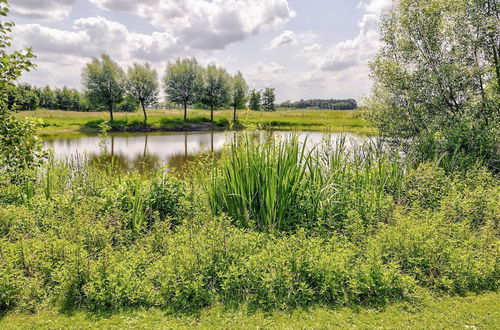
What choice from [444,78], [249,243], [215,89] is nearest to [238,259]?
[249,243]

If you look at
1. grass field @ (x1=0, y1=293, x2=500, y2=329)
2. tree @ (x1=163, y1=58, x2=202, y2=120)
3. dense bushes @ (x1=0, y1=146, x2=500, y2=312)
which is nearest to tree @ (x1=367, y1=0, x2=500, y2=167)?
dense bushes @ (x1=0, y1=146, x2=500, y2=312)

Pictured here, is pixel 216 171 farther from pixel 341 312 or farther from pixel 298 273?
pixel 341 312

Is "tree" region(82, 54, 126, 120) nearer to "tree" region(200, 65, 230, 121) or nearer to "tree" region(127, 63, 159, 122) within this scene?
"tree" region(127, 63, 159, 122)

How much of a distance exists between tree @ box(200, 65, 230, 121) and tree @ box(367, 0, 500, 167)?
52070 mm

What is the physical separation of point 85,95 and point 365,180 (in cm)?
5967

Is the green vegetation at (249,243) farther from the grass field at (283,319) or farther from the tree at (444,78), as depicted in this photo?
the tree at (444,78)

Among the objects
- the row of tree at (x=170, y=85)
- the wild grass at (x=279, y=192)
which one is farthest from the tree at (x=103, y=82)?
the wild grass at (x=279, y=192)

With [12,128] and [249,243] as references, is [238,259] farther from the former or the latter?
[12,128]

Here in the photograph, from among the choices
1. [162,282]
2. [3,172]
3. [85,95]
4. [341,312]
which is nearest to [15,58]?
[3,172]

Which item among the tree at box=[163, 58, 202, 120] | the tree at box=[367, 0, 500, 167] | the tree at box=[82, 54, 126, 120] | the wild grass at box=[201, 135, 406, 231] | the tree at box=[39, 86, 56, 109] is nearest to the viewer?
the wild grass at box=[201, 135, 406, 231]

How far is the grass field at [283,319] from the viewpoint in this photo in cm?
360

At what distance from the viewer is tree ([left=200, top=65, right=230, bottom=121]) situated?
62.7 meters

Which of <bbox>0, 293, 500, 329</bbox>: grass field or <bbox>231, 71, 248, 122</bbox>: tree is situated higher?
<bbox>231, 71, 248, 122</bbox>: tree

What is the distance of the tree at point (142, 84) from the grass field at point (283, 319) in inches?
2283
